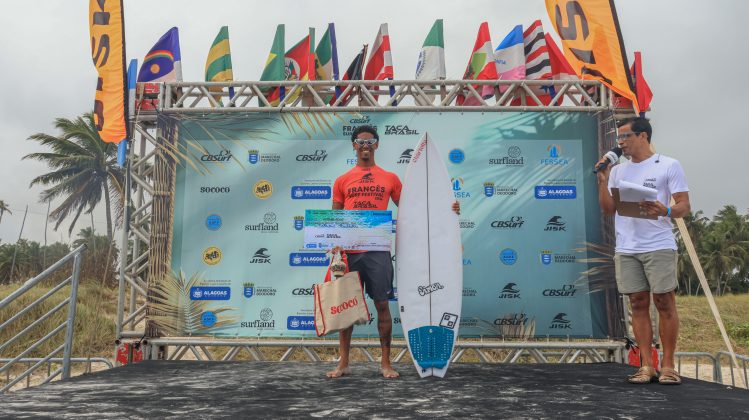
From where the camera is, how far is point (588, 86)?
5.29m

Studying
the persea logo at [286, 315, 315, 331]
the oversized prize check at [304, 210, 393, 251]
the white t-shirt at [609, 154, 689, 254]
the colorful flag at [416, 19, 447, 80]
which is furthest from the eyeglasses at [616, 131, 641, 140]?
the persea logo at [286, 315, 315, 331]

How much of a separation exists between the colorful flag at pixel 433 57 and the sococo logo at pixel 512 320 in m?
2.63

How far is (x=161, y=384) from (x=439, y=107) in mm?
3719

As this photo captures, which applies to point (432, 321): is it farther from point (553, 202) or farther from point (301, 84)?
point (301, 84)

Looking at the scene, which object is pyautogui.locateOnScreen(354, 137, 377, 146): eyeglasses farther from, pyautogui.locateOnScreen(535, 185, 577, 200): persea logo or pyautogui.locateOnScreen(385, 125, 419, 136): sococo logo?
pyautogui.locateOnScreen(535, 185, 577, 200): persea logo

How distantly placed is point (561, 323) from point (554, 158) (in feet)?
5.70

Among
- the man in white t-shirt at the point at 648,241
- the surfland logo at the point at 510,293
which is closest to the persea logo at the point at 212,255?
the surfland logo at the point at 510,293

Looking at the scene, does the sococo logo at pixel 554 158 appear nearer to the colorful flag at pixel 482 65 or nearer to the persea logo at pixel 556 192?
the persea logo at pixel 556 192

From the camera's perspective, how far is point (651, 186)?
Answer: 9.35ft

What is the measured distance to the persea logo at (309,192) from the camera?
512 centimetres

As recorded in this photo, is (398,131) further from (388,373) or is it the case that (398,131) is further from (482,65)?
(388,373)

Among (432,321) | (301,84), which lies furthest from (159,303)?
(432,321)

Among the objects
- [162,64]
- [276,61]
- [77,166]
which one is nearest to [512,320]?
[276,61]

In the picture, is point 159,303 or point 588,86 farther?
point 588,86
